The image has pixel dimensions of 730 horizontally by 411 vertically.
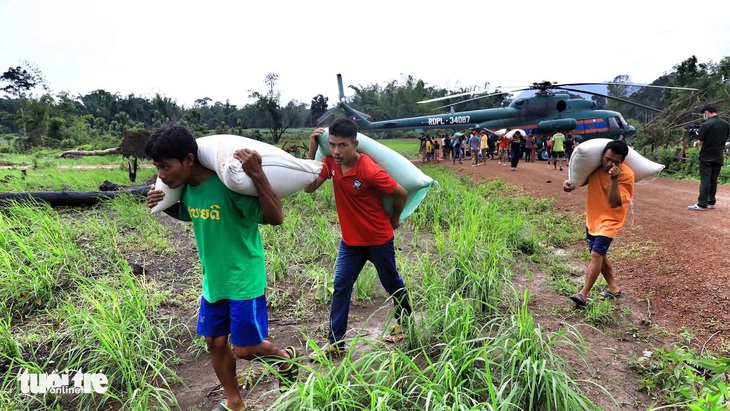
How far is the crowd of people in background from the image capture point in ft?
41.0

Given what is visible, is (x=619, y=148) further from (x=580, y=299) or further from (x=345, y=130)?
(x=345, y=130)

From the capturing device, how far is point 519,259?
14.4 feet

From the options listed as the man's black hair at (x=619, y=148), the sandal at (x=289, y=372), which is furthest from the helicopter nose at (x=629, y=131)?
the sandal at (x=289, y=372)

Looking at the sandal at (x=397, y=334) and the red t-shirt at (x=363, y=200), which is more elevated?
the red t-shirt at (x=363, y=200)

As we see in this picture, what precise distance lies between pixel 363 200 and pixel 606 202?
1967 mm

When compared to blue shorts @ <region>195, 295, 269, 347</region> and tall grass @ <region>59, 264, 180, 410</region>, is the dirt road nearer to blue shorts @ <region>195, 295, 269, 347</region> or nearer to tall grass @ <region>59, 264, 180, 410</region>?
blue shorts @ <region>195, 295, 269, 347</region>

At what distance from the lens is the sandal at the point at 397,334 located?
240 centimetres

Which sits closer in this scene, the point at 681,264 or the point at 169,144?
the point at 169,144

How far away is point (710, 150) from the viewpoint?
566 cm

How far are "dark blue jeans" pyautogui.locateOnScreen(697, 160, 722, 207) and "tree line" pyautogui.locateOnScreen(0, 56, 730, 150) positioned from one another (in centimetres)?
450

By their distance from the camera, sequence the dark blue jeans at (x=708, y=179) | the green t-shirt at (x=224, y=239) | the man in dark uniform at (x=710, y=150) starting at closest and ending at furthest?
the green t-shirt at (x=224, y=239) < the man in dark uniform at (x=710, y=150) < the dark blue jeans at (x=708, y=179)

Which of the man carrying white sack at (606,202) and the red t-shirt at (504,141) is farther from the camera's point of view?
the red t-shirt at (504,141)

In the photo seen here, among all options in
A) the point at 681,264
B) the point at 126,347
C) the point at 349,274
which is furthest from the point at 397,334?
the point at 681,264

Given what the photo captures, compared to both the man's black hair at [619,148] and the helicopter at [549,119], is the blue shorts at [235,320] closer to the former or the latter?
the man's black hair at [619,148]
